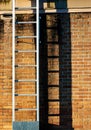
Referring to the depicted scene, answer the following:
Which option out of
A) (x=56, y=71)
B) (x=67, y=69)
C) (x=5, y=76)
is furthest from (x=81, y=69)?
(x=5, y=76)

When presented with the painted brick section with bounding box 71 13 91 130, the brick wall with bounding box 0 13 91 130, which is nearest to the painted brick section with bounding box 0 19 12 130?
the brick wall with bounding box 0 13 91 130

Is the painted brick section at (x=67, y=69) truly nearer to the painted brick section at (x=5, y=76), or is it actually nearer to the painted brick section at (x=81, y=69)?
the painted brick section at (x=81, y=69)

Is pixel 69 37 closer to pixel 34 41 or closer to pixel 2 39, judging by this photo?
pixel 34 41

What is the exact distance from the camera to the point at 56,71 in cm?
834

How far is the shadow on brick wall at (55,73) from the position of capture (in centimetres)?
830

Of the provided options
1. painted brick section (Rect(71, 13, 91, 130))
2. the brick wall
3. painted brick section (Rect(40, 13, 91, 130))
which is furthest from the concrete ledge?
painted brick section (Rect(71, 13, 91, 130))

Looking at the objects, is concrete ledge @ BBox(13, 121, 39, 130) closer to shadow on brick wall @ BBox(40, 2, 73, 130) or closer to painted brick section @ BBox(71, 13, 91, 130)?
shadow on brick wall @ BBox(40, 2, 73, 130)

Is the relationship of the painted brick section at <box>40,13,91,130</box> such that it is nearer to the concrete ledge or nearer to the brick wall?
the brick wall

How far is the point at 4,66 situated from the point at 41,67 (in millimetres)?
823

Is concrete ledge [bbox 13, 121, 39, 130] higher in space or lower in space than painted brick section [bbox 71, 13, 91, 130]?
lower

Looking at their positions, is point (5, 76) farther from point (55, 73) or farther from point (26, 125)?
point (26, 125)

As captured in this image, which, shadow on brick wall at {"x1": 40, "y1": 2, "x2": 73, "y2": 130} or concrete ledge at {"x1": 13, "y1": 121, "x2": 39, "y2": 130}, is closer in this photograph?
concrete ledge at {"x1": 13, "y1": 121, "x2": 39, "y2": 130}

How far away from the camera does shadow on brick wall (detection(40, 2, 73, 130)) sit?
8.30 m

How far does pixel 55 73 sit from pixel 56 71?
50mm
